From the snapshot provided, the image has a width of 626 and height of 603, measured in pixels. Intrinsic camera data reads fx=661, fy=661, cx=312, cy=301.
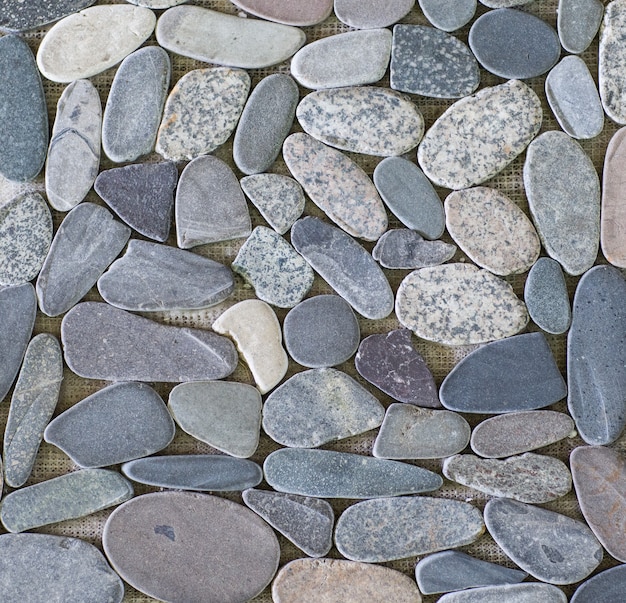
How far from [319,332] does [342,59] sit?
345 millimetres

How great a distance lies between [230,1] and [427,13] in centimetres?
25

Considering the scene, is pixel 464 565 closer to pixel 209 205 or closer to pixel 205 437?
pixel 205 437

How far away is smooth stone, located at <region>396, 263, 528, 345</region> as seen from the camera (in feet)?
2.75

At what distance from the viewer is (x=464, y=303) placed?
84cm

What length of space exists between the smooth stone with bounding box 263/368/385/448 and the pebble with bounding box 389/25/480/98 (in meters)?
0.39

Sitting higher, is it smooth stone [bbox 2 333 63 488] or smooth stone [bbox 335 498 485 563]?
smooth stone [bbox 2 333 63 488]

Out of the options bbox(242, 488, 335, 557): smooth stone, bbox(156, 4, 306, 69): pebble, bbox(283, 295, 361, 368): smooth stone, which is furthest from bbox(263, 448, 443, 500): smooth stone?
bbox(156, 4, 306, 69): pebble

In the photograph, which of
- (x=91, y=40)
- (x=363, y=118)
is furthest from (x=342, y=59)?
(x=91, y=40)

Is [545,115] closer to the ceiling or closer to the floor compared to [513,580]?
closer to the ceiling

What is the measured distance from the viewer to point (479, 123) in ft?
2.74

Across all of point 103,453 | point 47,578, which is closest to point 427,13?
point 103,453

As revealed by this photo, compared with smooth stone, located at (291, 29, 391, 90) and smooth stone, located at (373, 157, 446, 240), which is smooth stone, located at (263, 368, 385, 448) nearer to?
smooth stone, located at (373, 157, 446, 240)

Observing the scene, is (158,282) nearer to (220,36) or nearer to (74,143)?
(74,143)

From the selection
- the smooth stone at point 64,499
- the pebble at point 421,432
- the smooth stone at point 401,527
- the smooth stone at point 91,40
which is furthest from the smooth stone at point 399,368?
the smooth stone at point 91,40
